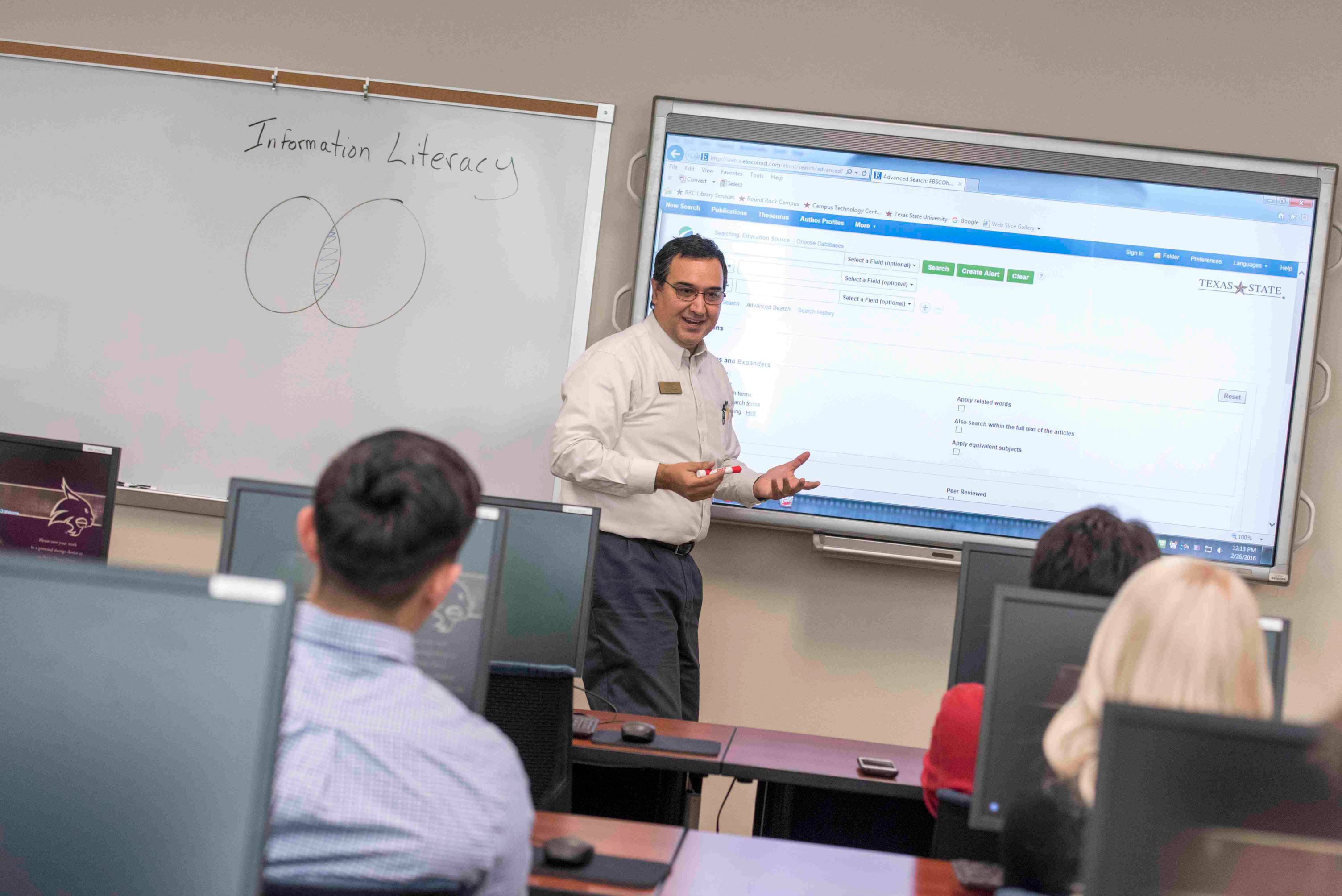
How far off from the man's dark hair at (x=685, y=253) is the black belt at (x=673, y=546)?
702 mm

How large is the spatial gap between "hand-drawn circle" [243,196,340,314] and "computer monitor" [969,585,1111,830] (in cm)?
271

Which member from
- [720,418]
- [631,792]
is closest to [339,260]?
[720,418]

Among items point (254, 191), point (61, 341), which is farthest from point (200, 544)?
point (254, 191)

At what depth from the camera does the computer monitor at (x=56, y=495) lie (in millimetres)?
2404

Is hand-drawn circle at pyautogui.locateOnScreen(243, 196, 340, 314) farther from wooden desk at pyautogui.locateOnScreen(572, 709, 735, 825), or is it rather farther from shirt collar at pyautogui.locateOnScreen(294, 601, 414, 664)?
shirt collar at pyautogui.locateOnScreen(294, 601, 414, 664)

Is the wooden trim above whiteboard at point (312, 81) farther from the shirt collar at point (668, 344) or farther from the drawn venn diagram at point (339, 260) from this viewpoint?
the shirt collar at point (668, 344)

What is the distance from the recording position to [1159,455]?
3428 mm

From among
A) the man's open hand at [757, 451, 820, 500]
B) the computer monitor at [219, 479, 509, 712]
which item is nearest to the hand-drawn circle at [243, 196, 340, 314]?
the man's open hand at [757, 451, 820, 500]

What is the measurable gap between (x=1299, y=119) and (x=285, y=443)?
10.7 ft

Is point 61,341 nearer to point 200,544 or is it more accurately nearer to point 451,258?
point 200,544

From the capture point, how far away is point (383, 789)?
39.4 inches

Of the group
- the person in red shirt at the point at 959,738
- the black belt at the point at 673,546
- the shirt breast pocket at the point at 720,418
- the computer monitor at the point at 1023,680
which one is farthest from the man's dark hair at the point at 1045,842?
the shirt breast pocket at the point at 720,418

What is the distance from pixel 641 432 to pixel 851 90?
1.31 metres

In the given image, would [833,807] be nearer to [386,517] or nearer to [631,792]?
[631,792]
